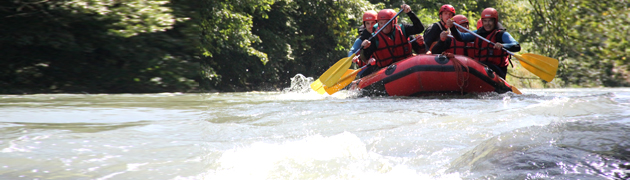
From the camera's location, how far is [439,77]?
20.8 ft

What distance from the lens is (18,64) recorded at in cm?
364

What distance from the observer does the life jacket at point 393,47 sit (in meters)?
7.43

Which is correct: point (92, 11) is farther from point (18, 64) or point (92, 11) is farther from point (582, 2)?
point (582, 2)

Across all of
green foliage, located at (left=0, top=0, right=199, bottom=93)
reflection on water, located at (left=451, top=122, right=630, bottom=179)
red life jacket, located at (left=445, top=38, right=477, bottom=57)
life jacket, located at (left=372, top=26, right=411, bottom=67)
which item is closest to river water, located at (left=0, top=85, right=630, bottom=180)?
reflection on water, located at (left=451, top=122, right=630, bottom=179)

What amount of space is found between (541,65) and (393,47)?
201 cm

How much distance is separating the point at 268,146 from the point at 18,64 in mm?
1954

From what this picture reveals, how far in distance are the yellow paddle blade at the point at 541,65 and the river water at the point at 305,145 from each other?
3232 mm

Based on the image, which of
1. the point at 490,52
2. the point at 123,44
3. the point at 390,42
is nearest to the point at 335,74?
the point at 390,42

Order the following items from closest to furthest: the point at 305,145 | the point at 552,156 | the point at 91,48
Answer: the point at 552,156 → the point at 305,145 → the point at 91,48

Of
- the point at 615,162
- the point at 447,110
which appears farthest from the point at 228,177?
the point at 447,110

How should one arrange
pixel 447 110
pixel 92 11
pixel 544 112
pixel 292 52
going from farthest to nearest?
1. pixel 292 52
2. pixel 447 110
3. pixel 544 112
4. pixel 92 11

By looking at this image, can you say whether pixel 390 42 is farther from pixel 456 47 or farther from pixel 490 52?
pixel 490 52

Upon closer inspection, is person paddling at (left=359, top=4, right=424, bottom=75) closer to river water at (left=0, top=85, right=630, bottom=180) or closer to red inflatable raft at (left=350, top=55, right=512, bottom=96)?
red inflatable raft at (left=350, top=55, right=512, bottom=96)

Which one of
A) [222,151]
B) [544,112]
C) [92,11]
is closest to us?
[222,151]
